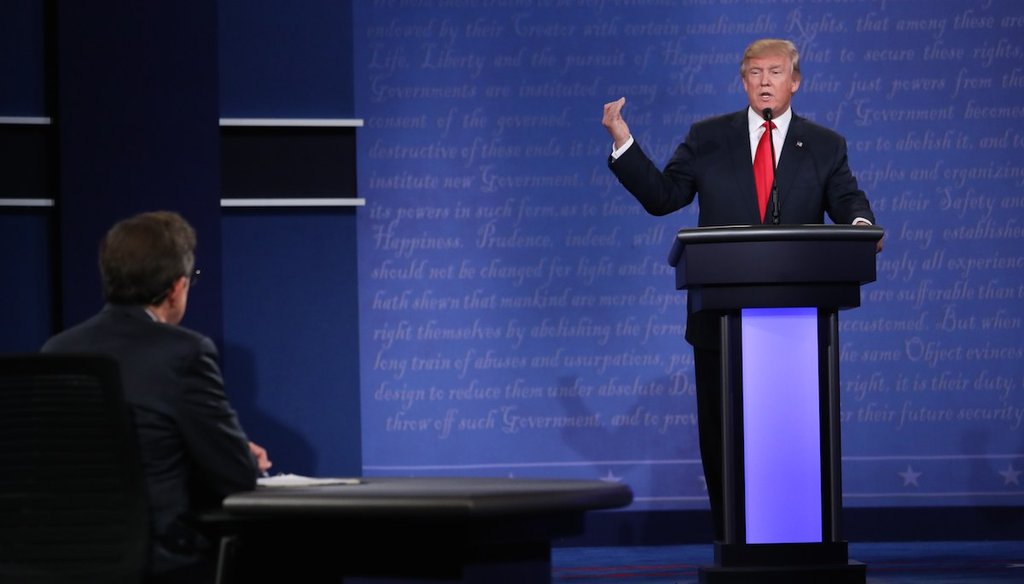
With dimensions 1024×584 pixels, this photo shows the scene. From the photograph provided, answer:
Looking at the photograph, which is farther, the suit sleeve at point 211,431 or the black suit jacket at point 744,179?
the black suit jacket at point 744,179

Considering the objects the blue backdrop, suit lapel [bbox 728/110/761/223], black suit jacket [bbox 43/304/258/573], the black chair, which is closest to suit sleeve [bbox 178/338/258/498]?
black suit jacket [bbox 43/304/258/573]

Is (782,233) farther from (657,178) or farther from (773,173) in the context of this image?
(657,178)

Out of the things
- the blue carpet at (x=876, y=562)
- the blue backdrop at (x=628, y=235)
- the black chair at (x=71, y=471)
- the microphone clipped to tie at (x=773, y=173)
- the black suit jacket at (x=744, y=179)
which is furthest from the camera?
the blue backdrop at (x=628, y=235)

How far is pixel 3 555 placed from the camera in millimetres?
2014

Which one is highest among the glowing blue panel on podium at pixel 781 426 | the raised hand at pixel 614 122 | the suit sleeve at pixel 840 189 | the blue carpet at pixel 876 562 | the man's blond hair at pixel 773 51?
the man's blond hair at pixel 773 51

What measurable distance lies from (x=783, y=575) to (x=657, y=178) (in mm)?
1176

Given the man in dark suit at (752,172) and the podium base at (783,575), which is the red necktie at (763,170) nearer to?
the man in dark suit at (752,172)

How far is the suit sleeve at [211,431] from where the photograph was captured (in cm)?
206

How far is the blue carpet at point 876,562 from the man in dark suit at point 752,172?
0.88 m

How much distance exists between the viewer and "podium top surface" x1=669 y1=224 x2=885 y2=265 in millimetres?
3238

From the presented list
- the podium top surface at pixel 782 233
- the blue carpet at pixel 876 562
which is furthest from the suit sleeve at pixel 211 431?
the blue carpet at pixel 876 562

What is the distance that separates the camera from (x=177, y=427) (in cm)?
208

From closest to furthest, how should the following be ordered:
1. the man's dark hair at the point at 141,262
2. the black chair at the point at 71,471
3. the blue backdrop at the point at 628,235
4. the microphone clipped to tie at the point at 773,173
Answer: the black chair at the point at 71,471 < the man's dark hair at the point at 141,262 < the microphone clipped to tie at the point at 773,173 < the blue backdrop at the point at 628,235

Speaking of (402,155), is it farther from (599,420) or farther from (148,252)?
(148,252)
